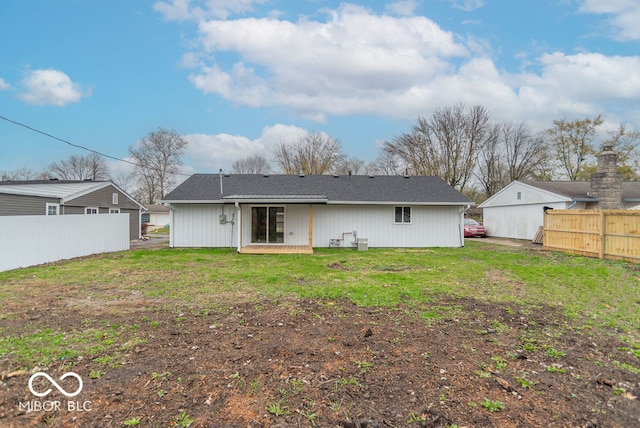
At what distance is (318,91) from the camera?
61.6ft

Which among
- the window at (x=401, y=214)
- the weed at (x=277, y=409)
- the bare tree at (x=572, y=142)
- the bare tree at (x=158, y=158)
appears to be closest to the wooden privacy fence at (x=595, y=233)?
the window at (x=401, y=214)

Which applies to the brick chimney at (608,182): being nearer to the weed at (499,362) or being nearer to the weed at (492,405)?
the weed at (499,362)

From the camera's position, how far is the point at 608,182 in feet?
51.3

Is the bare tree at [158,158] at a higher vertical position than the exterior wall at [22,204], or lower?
higher

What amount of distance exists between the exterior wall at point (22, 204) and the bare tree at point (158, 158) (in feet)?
68.5

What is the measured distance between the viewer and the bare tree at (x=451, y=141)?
30.2 meters

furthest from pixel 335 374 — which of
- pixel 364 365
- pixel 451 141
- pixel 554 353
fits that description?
pixel 451 141

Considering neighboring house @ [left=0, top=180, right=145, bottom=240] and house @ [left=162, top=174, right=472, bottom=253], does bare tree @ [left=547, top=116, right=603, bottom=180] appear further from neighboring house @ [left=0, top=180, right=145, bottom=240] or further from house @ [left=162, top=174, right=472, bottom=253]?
neighboring house @ [left=0, top=180, right=145, bottom=240]

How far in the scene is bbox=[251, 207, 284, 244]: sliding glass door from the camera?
48.3 feet

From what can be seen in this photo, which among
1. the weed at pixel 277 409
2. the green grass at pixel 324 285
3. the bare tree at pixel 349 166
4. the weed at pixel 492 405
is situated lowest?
the weed at pixel 492 405

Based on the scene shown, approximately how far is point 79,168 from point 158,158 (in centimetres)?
1329

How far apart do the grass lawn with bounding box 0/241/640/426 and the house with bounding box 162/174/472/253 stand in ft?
18.6

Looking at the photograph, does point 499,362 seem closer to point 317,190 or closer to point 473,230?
point 317,190

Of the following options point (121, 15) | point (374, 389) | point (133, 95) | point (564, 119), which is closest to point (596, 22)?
point (374, 389)
